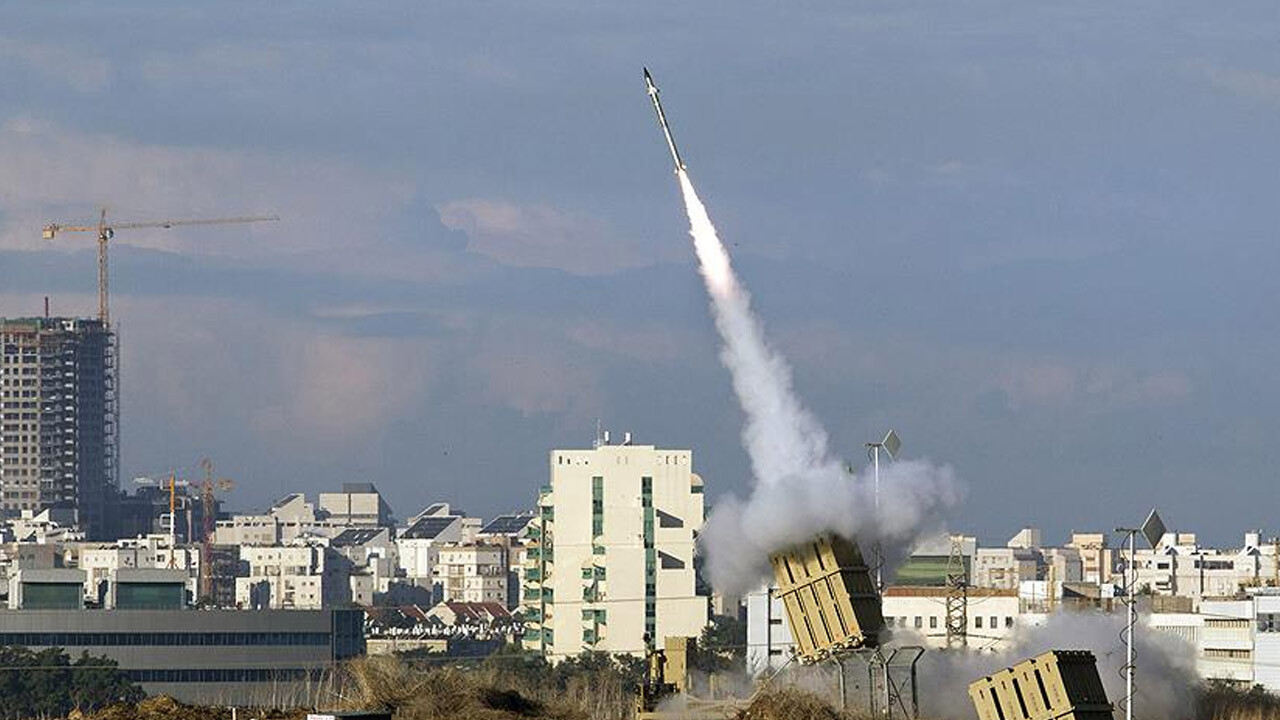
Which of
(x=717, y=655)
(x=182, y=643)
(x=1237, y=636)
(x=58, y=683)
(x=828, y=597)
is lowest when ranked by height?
(x=58, y=683)

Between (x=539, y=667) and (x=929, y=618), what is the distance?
20.7 m

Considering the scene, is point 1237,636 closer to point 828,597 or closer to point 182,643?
point 828,597

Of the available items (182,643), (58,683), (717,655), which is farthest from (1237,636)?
(182,643)

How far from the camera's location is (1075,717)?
61500mm

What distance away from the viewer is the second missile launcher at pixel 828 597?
70750 mm

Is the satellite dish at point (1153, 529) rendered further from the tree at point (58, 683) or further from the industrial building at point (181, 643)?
the industrial building at point (181, 643)

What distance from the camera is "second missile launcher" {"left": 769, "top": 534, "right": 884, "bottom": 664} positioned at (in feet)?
232

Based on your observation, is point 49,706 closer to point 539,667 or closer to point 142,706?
point 539,667

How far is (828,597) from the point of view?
234 feet

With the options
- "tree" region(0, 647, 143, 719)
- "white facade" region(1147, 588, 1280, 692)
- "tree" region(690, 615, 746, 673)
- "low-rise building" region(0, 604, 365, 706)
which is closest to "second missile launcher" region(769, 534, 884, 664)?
"tree" region(690, 615, 746, 673)

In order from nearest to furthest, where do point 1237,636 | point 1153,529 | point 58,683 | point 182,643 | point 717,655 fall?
point 1153,529 < point 717,655 < point 1237,636 < point 58,683 < point 182,643

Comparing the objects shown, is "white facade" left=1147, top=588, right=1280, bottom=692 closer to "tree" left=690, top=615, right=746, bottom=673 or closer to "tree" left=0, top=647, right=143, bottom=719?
"tree" left=690, top=615, right=746, bottom=673

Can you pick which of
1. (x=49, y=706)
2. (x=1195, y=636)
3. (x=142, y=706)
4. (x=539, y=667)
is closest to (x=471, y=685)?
(x=142, y=706)

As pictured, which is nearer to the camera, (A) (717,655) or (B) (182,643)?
(A) (717,655)
